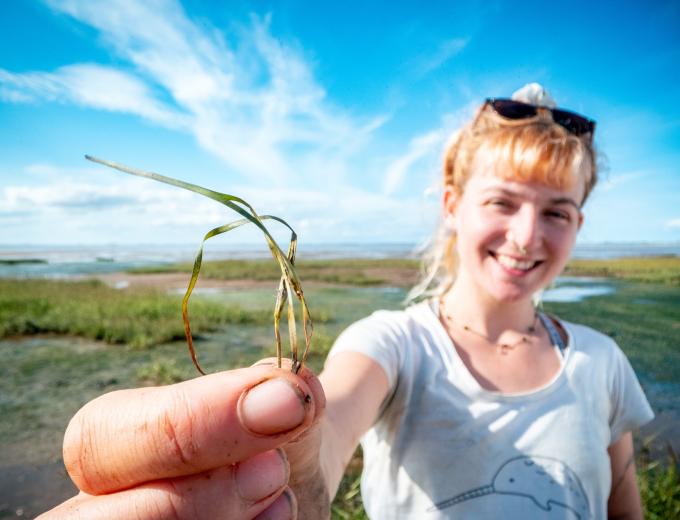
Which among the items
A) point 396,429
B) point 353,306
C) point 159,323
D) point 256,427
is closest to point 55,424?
point 159,323

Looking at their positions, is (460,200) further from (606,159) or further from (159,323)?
(159,323)

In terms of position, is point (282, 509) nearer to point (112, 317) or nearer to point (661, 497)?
point (661, 497)

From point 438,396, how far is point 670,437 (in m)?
5.92

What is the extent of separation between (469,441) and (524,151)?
1.44 m

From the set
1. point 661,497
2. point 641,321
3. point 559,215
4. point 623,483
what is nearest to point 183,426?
point 559,215

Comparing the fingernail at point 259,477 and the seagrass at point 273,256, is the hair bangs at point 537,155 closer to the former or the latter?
the seagrass at point 273,256

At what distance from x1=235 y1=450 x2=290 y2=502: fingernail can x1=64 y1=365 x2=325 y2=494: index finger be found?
5 centimetres

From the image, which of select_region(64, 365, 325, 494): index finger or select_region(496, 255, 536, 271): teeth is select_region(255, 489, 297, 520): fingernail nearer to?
select_region(64, 365, 325, 494): index finger

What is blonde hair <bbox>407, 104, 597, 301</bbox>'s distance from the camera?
6.92 ft

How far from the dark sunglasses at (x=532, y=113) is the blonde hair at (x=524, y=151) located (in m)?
0.04

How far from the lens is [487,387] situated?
205 centimetres

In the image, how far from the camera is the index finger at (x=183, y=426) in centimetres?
67

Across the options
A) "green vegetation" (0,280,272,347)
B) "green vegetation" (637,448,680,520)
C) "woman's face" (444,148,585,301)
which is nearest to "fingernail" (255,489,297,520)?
"woman's face" (444,148,585,301)

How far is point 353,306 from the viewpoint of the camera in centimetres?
1459
